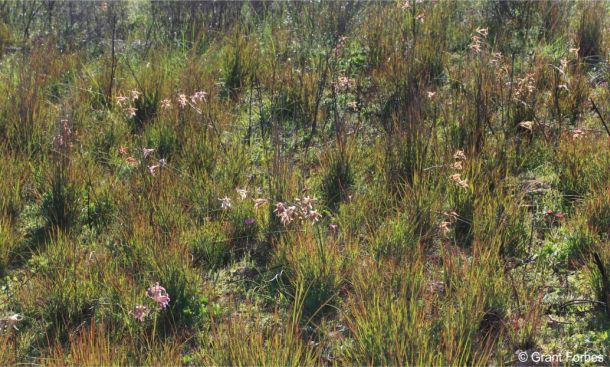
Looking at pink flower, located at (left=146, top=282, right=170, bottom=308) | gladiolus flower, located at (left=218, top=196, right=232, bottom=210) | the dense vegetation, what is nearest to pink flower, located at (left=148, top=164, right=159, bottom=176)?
the dense vegetation

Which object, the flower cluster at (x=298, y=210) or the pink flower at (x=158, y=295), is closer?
the pink flower at (x=158, y=295)

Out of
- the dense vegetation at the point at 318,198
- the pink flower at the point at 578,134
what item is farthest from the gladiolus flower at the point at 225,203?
the pink flower at the point at 578,134

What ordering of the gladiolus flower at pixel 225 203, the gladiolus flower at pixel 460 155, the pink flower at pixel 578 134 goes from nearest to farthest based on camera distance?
the gladiolus flower at pixel 225 203 < the gladiolus flower at pixel 460 155 < the pink flower at pixel 578 134

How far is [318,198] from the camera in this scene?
183 inches

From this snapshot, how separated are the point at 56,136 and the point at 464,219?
8.16 ft

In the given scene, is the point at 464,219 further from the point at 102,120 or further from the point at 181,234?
the point at 102,120

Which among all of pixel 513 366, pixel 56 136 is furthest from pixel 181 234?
pixel 513 366

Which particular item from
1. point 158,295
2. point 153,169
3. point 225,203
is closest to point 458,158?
point 225,203

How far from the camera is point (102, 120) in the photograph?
566 centimetres

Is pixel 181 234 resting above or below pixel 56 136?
below

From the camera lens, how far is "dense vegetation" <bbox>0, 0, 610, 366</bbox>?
3.45 meters

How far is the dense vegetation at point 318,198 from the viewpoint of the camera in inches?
136

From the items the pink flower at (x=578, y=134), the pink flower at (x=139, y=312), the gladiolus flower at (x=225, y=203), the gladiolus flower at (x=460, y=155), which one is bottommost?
the pink flower at (x=139, y=312)

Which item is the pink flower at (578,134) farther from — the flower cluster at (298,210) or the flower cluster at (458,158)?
the flower cluster at (298,210)
